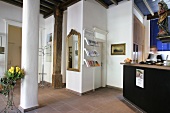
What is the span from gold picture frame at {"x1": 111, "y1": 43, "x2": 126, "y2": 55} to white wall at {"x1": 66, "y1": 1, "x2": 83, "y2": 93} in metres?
1.79

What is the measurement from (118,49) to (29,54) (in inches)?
145

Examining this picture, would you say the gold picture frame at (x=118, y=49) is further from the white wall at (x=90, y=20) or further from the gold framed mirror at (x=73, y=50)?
the gold framed mirror at (x=73, y=50)

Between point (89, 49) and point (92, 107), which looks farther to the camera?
point (89, 49)

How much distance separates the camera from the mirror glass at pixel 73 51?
4.80 metres

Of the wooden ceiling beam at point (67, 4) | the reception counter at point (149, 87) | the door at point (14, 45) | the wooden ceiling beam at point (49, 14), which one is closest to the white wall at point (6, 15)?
the wooden ceiling beam at point (49, 14)

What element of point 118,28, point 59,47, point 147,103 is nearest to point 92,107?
point 147,103

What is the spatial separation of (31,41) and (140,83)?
294 centimetres

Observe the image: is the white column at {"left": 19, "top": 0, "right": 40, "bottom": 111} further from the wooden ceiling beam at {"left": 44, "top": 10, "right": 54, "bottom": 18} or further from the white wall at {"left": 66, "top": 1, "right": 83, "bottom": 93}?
the wooden ceiling beam at {"left": 44, "top": 10, "right": 54, "bottom": 18}

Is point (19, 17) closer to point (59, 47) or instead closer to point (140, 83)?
point (59, 47)

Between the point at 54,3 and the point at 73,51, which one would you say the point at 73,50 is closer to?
the point at 73,51

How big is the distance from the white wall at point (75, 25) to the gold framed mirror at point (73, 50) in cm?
18

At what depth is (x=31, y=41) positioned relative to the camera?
310 cm

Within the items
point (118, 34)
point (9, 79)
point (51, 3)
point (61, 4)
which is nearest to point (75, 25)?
point (61, 4)

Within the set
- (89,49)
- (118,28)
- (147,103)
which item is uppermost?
(118,28)
